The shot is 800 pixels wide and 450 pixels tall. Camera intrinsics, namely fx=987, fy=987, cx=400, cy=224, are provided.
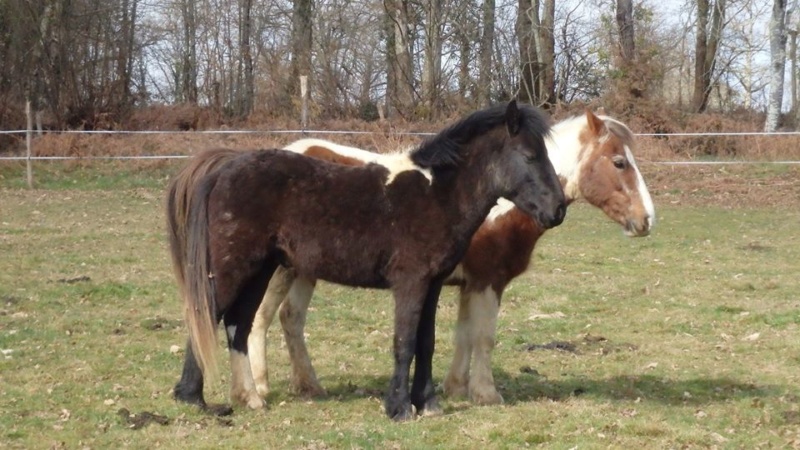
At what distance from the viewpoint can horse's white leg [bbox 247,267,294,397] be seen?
23.4 feet

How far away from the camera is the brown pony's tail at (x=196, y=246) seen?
6.27m

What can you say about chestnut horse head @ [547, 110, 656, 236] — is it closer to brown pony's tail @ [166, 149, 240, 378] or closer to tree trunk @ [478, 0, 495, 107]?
brown pony's tail @ [166, 149, 240, 378]

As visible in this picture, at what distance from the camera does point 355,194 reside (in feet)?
Answer: 21.1

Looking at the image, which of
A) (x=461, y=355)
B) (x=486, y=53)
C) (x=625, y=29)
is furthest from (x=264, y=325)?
(x=486, y=53)

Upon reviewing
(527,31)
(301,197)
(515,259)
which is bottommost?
(515,259)

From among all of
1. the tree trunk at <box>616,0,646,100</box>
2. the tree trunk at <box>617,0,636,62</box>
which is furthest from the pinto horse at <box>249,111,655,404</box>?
the tree trunk at <box>617,0,636,62</box>

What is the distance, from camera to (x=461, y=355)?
7246 millimetres

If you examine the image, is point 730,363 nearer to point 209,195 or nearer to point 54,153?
point 209,195

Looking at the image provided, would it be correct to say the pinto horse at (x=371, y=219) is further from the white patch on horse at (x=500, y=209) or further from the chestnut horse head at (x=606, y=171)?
the chestnut horse head at (x=606, y=171)

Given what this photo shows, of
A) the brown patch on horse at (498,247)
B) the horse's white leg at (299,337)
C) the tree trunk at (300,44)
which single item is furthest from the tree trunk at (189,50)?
the brown patch on horse at (498,247)

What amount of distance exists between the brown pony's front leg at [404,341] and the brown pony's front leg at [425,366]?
187 millimetres

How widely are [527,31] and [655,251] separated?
678 inches

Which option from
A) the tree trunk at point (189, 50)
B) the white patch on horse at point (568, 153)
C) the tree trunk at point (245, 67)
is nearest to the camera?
the white patch on horse at point (568, 153)

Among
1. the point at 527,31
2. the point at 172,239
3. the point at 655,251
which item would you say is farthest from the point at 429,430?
the point at 527,31
